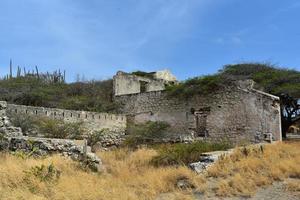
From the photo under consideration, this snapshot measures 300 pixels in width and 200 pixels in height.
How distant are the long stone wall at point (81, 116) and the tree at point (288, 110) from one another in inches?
436

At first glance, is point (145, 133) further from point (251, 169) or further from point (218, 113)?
point (251, 169)

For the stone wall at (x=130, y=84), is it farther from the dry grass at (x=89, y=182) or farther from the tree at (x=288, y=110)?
the dry grass at (x=89, y=182)

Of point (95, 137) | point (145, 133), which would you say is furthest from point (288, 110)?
point (95, 137)

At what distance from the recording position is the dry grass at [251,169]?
27.3ft

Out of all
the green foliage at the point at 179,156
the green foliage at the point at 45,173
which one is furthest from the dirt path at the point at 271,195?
the green foliage at the point at 45,173

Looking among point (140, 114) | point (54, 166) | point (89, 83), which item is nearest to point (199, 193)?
point (54, 166)

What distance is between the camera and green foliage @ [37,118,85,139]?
16.0 meters

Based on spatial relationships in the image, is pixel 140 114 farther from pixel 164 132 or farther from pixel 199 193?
pixel 199 193

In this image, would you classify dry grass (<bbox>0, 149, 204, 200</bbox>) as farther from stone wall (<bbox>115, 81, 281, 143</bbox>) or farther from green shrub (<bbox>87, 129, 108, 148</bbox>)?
stone wall (<bbox>115, 81, 281, 143</bbox>)

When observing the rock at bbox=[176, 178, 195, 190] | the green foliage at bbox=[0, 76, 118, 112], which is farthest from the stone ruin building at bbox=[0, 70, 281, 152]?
the rock at bbox=[176, 178, 195, 190]

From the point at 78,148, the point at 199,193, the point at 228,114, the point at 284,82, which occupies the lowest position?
the point at 199,193

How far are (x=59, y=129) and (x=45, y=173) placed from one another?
8068 millimetres

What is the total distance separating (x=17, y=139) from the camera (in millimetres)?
10664

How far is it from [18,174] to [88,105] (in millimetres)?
15658
